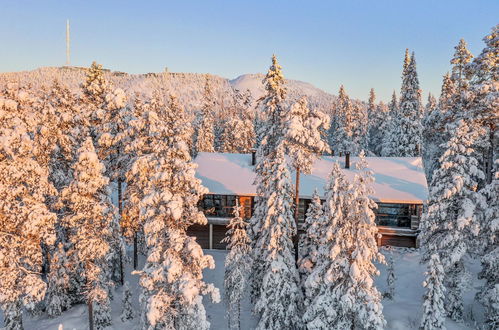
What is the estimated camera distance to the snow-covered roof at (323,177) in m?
27.2

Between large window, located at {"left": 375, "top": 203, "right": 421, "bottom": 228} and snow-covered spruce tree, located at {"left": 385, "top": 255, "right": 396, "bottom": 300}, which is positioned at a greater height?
large window, located at {"left": 375, "top": 203, "right": 421, "bottom": 228}

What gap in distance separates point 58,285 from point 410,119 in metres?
41.5

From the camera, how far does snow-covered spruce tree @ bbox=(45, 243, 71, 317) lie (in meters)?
21.2

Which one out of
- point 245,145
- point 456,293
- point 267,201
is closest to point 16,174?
point 267,201

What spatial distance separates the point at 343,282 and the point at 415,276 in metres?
11.0

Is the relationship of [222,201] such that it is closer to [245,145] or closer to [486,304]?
[486,304]

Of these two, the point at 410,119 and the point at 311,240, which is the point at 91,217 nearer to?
the point at 311,240

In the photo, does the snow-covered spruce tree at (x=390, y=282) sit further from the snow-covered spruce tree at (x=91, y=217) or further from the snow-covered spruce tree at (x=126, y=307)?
the snow-covered spruce tree at (x=91, y=217)

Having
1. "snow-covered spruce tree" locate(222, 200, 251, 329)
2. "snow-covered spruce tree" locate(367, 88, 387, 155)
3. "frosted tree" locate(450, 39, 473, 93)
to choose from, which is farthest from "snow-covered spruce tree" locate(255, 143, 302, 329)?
"snow-covered spruce tree" locate(367, 88, 387, 155)

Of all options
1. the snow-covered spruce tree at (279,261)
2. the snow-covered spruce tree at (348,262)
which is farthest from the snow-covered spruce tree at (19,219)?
the snow-covered spruce tree at (348,262)

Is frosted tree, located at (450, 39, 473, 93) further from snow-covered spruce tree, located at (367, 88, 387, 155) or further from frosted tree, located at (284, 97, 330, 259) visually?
snow-covered spruce tree, located at (367, 88, 387, 155)

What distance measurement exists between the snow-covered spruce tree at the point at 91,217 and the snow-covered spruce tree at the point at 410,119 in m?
37.5

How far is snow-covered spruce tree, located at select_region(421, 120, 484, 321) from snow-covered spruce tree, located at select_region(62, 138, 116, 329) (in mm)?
18623

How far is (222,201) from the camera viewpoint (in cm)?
2998
